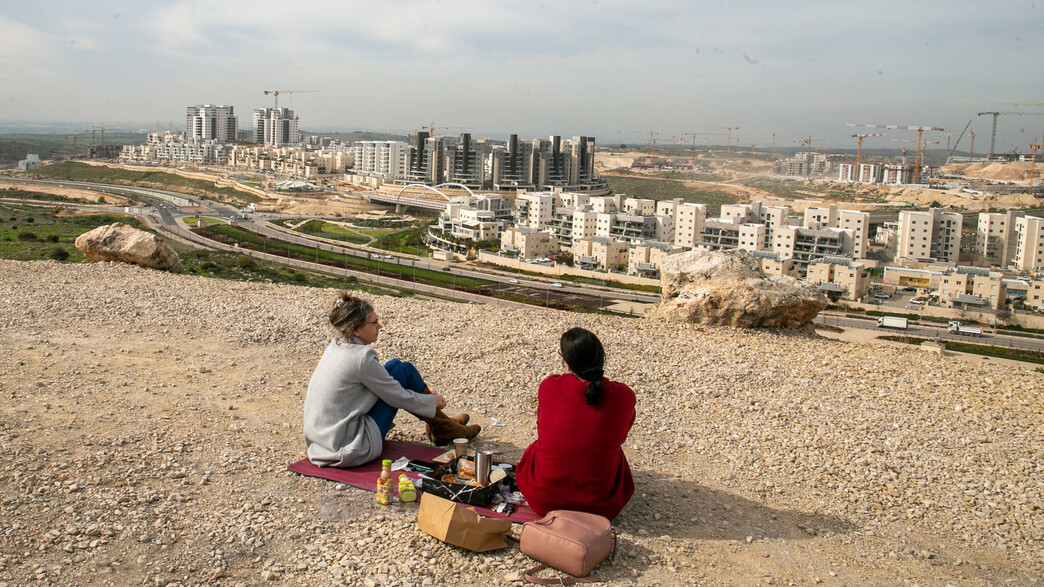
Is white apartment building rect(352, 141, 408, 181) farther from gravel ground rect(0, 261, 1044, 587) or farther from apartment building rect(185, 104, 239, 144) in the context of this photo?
gravel ground rect(0, 261, 1044, 587)

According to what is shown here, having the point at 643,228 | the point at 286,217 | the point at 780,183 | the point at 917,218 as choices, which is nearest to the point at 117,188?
the point at 286,217

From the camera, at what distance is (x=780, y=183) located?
6594 centimetres

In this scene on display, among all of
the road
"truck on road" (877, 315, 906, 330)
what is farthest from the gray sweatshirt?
"truck on road" (877, 315, 906, 330)

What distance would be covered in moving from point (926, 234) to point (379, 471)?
32.1 metres

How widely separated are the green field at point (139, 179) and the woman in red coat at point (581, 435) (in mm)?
43876

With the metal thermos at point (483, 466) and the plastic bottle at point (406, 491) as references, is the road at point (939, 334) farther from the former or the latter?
the plastic bottle at point (406, 491)

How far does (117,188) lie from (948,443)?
50.3 m

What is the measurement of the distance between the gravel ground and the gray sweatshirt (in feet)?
0.51

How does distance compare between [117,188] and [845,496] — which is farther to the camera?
[117,188]

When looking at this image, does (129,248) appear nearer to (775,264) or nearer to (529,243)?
(775,264)

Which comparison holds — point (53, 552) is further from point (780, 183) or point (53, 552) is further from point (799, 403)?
point (780, 183)

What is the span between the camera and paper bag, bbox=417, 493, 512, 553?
90.9 inches

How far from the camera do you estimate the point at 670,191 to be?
60.6 m

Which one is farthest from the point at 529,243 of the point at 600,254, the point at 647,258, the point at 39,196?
the point at 39,196
